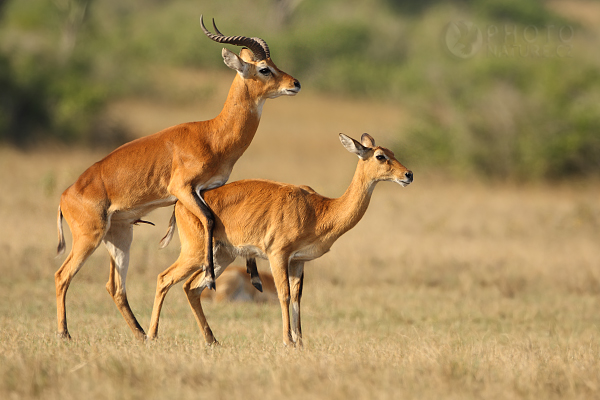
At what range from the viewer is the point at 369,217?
19094 millimetres

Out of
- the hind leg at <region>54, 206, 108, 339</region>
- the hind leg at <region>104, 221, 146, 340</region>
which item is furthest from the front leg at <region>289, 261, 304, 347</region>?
the hind leg at <region>54, 206, 108, 339</region>

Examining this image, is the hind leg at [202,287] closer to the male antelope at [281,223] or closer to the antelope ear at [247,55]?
the male antelope at [281,223]

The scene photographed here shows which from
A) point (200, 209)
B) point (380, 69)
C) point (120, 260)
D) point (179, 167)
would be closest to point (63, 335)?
point (120, 260)

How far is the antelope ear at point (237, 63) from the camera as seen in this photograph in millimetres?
8414

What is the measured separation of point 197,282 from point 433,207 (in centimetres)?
1219

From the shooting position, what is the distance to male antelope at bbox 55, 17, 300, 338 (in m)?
8.36

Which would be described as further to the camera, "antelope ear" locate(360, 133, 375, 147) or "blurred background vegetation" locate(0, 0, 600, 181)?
"blurred background vegetation" locate(0, 0, 600, 181)

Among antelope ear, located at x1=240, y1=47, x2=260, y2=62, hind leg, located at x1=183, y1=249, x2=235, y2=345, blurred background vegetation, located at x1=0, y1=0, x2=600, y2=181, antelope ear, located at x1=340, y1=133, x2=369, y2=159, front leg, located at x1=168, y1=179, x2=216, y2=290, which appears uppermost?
blurred background vegetation, located at x1=0, y1=0, x2=600, y2=181

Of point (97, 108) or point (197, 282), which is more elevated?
point (97, 108)

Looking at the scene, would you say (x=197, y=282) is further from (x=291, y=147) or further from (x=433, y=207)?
(x=291, y=147)

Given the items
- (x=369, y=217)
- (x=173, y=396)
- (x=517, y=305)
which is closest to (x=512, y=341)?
(x=517, y=305)

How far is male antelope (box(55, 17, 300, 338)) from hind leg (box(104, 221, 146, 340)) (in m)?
0.40

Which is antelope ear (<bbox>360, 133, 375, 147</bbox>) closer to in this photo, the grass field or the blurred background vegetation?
the grass field

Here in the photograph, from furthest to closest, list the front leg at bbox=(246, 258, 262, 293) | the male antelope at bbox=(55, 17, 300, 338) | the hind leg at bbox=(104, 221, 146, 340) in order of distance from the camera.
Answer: the hind leg at bbox=(104, 221, 146, 340) < the front leg at bbox=(246, 258, 262, 293) < the male antelope at bbox=(55, 17, 300, 338)
